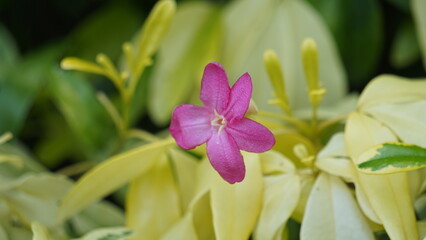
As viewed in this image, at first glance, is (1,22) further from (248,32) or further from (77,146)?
(248,32)

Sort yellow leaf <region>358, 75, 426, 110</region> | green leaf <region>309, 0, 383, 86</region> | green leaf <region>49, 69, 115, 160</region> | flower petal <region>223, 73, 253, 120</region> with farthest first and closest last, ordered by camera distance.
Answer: green leaf <region>309, 0, 383, 86</region> → green leaf <region>49, 69, 115, 160</region> → yellow leaf <region>358, 75, 426, 110</region> → flower petal <region>223, 73, 253, 120</region>

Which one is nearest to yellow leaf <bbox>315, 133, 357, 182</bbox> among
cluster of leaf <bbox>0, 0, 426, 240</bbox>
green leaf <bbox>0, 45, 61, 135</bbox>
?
cluster of leaf <bbox>0, 0, 426, 240</bbox>

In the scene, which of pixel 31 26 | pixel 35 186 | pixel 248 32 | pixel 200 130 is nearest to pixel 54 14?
pixel 31 26

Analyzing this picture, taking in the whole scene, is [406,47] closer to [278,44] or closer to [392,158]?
[278,44]

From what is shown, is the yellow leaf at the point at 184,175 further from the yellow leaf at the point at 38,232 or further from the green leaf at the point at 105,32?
the green leaf at the point at 105,32

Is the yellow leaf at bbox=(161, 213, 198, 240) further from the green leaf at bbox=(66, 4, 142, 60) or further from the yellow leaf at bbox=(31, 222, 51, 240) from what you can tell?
the green leaf at bbox=(66, 4, 142, 60)

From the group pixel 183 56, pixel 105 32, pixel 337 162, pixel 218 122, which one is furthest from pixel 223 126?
pixel 105 32

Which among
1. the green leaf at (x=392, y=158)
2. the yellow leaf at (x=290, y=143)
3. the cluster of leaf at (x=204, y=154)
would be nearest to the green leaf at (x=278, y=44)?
the cluster of leaf at (x=204, y=154)

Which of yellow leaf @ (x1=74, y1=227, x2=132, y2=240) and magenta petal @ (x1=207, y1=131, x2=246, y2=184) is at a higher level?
magenta petal @ (x1=207, y1=131, x2=246, y2=184)
